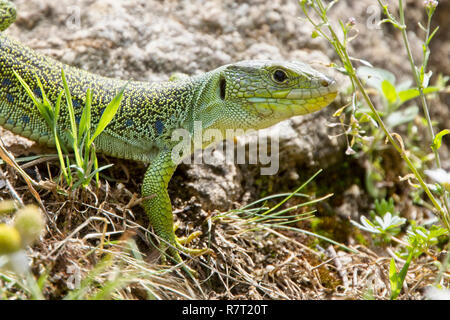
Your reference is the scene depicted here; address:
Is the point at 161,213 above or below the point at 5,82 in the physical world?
below

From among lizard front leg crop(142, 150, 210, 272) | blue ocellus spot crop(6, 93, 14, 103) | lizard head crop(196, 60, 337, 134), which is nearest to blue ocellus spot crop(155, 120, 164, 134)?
lizard head crop(196, 60, 337, 134)

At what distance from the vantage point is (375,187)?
14.8ft

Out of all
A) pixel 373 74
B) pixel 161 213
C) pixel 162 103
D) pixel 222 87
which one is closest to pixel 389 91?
pixel 373 74

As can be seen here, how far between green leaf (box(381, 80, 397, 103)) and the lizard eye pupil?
3.32 feet

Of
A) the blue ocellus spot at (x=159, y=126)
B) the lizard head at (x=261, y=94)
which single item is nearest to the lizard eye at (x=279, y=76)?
the lizard head at (x=261, y=94)

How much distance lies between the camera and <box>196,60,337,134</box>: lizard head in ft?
10.1

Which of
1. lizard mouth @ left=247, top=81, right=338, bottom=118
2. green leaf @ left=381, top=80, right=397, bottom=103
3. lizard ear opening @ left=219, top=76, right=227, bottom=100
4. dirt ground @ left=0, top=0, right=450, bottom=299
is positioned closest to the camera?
dirt ground @ left=0, top=0, right=450, bottom=299

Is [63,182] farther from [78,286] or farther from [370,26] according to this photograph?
[370,26]

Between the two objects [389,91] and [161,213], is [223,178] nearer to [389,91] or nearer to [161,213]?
[161,213]

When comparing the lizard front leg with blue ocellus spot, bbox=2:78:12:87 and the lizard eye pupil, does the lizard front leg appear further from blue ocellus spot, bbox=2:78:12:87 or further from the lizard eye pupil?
blue ocellus spot, bbox=2:78:12:87

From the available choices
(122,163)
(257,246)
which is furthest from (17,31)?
(257,246)

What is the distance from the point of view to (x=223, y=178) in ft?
12.6

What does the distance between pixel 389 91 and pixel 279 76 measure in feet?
3.76

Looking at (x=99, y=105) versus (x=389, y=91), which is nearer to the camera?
(x=99, y=105)
